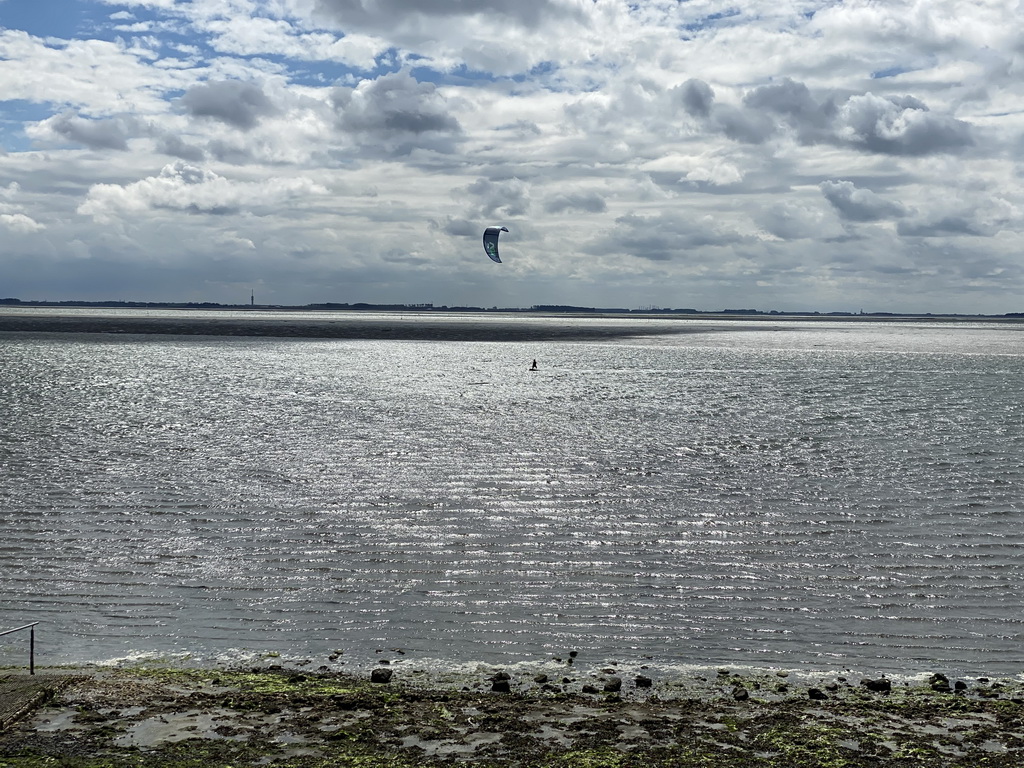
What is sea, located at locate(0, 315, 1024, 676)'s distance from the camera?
626 inches

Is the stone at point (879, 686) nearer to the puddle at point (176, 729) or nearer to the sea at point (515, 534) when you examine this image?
the sea at point (515, 534)

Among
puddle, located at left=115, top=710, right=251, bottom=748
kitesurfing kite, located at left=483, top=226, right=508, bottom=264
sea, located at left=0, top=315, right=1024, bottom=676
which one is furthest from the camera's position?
kitesurfing kite, located at left=483, top=226, right=508, bottom=264

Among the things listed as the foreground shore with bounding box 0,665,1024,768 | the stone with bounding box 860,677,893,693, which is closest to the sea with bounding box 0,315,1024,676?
the stone with bounding box 860,677,893,693

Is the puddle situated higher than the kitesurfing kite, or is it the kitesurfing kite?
the kitesurfing kite

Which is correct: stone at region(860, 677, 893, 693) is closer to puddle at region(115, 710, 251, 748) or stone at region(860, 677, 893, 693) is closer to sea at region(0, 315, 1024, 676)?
sea at region(0, 315, 1024, 676)

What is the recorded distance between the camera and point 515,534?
22969 millimetres

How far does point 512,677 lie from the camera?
46.1 ft

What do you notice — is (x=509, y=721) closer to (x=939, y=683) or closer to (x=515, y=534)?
(x=939, y=683)

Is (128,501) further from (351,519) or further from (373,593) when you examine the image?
(373,593)

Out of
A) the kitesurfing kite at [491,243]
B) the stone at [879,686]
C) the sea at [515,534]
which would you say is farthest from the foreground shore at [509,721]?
the kitesurfing kite at [491,243]

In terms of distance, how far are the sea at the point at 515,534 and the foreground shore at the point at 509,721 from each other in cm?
117

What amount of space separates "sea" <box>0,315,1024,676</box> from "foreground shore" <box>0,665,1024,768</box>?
1169 mm

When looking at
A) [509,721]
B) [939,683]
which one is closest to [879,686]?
[939,683]

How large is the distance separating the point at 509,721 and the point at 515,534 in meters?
11.0
